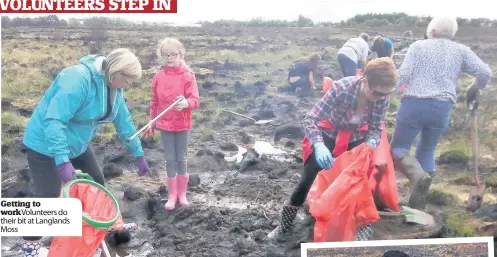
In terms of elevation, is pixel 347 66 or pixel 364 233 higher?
pixel 347 66

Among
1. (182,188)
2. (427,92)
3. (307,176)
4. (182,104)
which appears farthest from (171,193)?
(427,92)

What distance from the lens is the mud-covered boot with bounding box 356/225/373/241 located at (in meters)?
3.51

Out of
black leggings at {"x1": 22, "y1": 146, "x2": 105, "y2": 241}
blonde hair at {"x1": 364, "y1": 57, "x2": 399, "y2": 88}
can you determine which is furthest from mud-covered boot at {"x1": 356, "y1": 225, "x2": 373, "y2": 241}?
black leggings at {"x1": 22, "y1": 146, "x2": 105, "y2": 241}

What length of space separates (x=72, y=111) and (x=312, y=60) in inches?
56.1

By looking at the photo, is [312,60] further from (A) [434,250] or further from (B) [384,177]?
(A) [434,250]

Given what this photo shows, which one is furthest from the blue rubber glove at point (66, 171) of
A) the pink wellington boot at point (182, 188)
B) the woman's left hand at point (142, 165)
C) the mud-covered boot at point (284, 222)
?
the mud-covered boot at point (284, 222)

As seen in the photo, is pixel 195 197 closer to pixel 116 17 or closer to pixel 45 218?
pixel 45 218

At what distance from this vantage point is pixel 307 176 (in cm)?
347

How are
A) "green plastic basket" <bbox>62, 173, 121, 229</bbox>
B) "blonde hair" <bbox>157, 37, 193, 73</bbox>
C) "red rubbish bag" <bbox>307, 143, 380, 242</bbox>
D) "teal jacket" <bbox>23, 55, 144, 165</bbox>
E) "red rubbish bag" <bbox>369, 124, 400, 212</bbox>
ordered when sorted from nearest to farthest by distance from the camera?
"teal jacket" <bbox>23, 55, 144, 165</bbox> < "green plastic basket" <bbox>62, 173, 121, 229</bbox> < "blonde hair" <bbox>157, 37, 193, 73</bbox> < "red rubbish bag" <bbox>307, 143, 380, 242</bbox> < "red rubbish bag" <bbox>369, 124, 400, 212</bbox>

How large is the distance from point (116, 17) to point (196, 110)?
0.69 m

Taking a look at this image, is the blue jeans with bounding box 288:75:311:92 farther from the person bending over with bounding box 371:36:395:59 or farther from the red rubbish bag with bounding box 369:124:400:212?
the red rubbish bag with bounding box 369:124:400:212

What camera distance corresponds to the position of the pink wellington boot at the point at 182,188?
347 centimetres

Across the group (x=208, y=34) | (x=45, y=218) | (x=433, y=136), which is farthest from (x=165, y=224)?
(x=433, y=136)

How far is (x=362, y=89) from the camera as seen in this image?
3.35 metres
